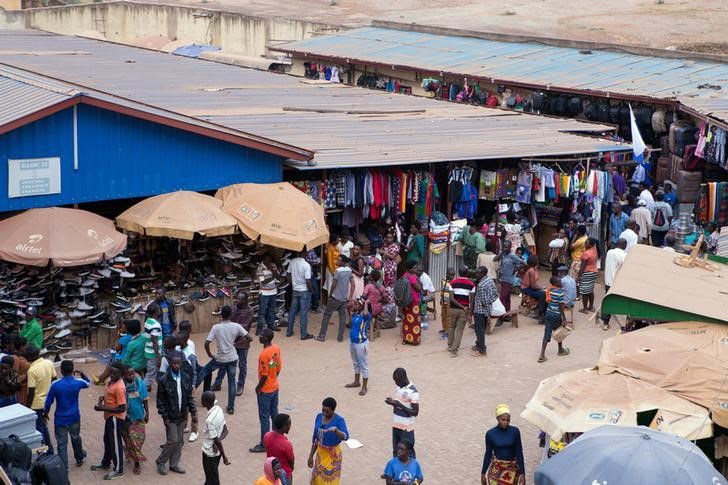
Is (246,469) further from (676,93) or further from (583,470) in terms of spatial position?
(676,93)

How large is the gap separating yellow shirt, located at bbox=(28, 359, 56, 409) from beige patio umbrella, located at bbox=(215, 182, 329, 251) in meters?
5.02

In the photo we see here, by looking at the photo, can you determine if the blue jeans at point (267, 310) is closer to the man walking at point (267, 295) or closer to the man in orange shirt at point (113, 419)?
the man walking at point (267, 295)

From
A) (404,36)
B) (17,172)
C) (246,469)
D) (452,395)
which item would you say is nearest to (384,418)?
(452,395)

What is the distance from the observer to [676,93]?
23969 millimetres

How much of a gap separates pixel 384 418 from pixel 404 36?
2413 cm

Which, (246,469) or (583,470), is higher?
(583,470)

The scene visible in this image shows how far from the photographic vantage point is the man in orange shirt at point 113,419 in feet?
37.3

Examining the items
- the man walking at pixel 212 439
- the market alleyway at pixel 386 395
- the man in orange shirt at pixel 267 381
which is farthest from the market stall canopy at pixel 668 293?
the man walking at pixel 212 439

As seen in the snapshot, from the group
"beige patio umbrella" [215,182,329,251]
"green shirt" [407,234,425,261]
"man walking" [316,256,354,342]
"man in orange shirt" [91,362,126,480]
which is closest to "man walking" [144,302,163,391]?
"man in orange shirt" [91,362,126,480]

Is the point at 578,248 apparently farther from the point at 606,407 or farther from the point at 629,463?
the point at 629,463

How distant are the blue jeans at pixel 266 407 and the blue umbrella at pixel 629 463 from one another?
14.1ft

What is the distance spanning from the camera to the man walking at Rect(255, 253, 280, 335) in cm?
1617

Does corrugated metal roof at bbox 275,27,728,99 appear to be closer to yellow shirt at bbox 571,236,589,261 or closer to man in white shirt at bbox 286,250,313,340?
yellow shirt at bbox 571,236,589,261

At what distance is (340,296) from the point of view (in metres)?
16.1
